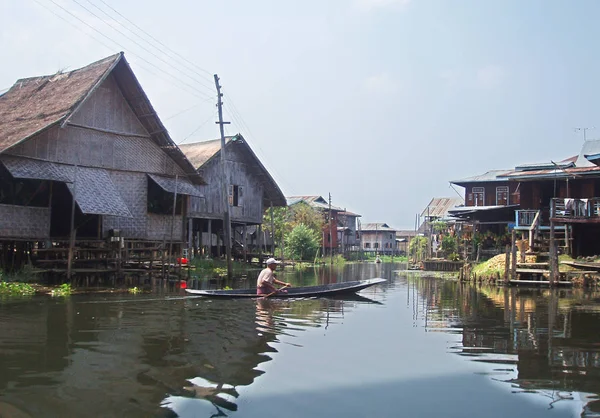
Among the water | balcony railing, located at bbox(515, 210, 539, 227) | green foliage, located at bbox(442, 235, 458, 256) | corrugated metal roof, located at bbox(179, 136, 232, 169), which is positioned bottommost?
the water

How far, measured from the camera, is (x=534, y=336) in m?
10.1

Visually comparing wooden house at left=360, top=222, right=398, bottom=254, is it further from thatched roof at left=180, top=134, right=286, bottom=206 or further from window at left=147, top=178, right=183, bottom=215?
window at left=147, top=178, right=183, bottom=215

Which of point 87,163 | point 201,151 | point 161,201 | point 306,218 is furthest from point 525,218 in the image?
point 306,218

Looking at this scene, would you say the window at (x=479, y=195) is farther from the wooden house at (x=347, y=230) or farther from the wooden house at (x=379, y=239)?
the wooden house at (x=379, y=239)

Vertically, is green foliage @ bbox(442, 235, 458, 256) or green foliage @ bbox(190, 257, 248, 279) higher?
green foliage @ bbox(442, 235, 458, 256)

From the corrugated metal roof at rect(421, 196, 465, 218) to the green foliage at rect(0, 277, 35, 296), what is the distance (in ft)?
153

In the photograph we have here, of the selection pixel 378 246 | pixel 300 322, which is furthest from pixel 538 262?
pixel 378 246

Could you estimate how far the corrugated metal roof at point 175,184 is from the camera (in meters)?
21.4

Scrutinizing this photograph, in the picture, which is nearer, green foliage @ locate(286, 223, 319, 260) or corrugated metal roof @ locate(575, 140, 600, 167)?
corrugated metal roof @ locate(575, 140, 600, 167)

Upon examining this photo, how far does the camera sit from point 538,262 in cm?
2336

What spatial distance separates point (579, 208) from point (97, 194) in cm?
1783

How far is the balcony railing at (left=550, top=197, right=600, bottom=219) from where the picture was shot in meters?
22.7

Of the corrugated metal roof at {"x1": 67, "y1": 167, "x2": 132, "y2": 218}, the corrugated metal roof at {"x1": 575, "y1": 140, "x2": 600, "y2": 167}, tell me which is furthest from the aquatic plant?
the corrugated metal roof at {"x1": 575, "y1": 140, "x2": 600, "y2": 167}

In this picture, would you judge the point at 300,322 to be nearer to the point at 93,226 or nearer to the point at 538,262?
the point at 93,226
